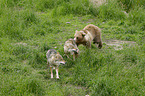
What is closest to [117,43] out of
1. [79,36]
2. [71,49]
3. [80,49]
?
[80,49]

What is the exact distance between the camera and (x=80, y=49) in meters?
7.52

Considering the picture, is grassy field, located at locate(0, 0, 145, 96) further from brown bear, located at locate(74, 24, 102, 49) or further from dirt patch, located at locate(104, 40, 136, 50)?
brown bear, located at locate(74, 24, 102, 49)

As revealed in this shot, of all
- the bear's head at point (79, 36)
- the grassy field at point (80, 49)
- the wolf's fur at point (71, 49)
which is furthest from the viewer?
the bear's head at point (79, 36)

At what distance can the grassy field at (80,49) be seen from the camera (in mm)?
5117

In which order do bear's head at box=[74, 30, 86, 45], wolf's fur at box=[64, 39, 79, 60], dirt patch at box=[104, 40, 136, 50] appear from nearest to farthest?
1. wolf's fur at box=[64, 39, 79, 60]
2. bear's head at box=[74, 30, 86, 45]
3. dirt patch at box=[104, 40, 136, 50]

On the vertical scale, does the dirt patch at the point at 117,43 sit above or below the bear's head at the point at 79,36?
below

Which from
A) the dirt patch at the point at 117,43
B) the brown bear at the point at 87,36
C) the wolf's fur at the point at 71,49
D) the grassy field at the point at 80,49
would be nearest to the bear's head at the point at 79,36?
the brown bear at the point at 87,36

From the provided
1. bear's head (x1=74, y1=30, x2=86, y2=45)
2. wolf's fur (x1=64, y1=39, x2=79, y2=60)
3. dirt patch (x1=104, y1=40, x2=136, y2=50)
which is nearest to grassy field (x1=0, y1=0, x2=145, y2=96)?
dirt patch (x1=104, y1=40, x2=136, y2=50)

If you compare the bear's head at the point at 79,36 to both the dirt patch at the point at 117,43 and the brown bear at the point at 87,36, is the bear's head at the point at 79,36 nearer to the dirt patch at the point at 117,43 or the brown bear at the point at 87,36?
the brown bear at the point at 87,36

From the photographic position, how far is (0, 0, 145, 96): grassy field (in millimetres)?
5117

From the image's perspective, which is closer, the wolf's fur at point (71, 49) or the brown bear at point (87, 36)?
the wolf's fur at point (71, 49)

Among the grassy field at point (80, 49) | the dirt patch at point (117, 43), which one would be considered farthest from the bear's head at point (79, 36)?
the dirt patch at point (117, 43)

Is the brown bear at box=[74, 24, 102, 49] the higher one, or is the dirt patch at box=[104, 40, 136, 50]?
the brown bear at box=[74, 24, 102, 49]

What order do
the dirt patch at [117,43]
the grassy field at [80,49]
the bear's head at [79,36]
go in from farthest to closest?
1. the dirt patch at [117,43]
2. the bear's head at [79,36]
3. the grassy field at [80,49]
